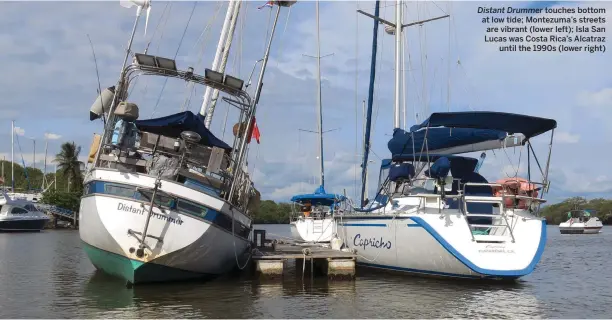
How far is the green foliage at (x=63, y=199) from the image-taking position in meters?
71.2

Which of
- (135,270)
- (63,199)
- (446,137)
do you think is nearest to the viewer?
(135,270)

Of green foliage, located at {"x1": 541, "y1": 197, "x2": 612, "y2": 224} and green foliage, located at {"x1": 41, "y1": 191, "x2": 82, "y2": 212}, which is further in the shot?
green foliage, located at {"x1": 541, "y1": 197, "x2": 612, "y2": 224}

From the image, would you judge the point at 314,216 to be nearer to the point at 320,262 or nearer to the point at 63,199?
the point at 320,262

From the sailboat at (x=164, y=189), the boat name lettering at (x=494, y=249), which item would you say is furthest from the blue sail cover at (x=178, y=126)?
the boat name lettering at (x=494, y=249)

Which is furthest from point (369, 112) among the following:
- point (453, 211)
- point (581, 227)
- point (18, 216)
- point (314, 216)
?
point (581, 227)

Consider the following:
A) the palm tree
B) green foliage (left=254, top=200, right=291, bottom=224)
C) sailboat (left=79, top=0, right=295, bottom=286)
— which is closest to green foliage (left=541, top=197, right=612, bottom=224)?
green foliage (left=254, top=200, right=291, bottom=224)

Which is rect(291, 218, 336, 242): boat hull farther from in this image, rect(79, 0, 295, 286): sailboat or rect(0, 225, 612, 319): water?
rect(79, 0, 295, 286): sailboat

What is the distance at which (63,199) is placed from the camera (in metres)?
71.6

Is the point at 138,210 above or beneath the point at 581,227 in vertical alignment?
beneath

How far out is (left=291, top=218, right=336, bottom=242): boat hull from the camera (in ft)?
105

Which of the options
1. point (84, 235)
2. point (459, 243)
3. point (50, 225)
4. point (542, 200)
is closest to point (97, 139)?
point (84, 235)

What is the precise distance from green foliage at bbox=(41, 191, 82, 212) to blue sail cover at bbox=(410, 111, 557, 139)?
6282 centimetres

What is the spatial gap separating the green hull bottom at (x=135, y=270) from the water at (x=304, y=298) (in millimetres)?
242

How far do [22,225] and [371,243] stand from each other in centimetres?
4835
